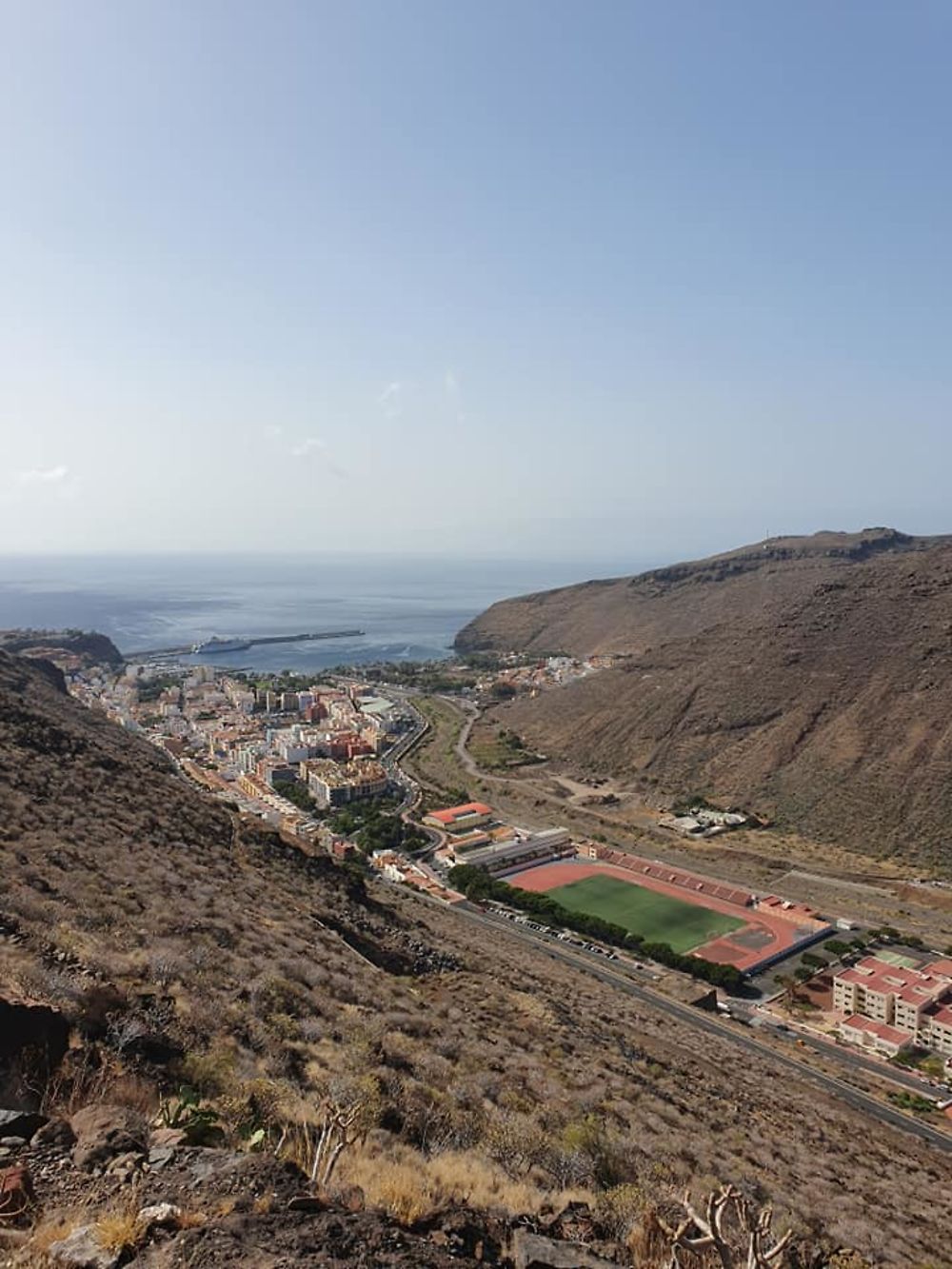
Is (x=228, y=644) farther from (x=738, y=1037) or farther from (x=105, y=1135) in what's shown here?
(x=105, y=1135)

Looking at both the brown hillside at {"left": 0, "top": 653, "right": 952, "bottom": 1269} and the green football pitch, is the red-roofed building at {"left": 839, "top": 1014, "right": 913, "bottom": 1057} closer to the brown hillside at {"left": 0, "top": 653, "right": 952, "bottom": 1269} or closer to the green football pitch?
the green football pitch

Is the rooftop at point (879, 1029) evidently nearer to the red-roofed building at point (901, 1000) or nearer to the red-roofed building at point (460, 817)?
the red-roofed building at point (901, 1000)

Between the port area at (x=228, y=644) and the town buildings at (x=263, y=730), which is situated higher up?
the port area at (x=228, y=644)

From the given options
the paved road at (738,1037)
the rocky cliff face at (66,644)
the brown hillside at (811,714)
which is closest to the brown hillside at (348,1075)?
the paved road at (738,1037)

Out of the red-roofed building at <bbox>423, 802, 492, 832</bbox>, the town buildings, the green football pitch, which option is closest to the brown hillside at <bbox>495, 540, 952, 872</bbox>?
the green football pitch

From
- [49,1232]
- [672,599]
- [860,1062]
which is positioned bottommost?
[860,1062]

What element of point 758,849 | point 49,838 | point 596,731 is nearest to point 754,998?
point 758,849

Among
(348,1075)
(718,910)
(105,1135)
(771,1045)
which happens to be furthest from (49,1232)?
(718,910)
